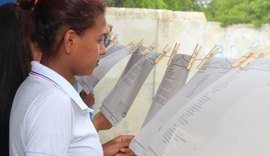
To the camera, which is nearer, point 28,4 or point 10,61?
point 28,4

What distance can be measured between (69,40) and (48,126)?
23 cm

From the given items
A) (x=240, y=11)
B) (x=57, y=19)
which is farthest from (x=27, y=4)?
(x=240, y=11)

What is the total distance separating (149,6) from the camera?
7.38 m

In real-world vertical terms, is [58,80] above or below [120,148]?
above

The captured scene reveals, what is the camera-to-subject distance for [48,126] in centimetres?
98

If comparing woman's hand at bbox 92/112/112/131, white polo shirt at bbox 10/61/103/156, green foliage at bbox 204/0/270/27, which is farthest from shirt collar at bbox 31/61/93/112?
green foliage at bbox 204/0/270/27

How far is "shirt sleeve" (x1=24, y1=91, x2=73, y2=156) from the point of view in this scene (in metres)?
0.98

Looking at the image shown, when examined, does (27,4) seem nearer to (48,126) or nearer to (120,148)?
(48,126)

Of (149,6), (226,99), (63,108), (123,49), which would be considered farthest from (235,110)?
(149,6)

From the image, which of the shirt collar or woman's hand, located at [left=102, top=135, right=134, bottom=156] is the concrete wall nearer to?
woman's hand, located at [left=102, top=135, right=134, bottom=156]

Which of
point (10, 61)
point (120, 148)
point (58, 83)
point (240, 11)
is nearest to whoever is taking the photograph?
point (58, 83)

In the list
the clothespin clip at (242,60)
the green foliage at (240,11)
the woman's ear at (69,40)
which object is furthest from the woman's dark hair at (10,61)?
the green foliage at (240,11)

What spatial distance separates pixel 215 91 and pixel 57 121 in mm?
357

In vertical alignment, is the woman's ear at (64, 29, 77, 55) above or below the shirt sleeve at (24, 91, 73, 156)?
above
